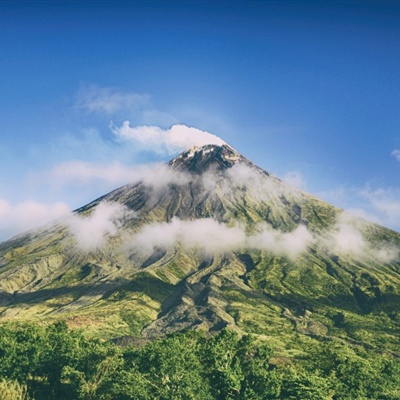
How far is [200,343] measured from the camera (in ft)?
430

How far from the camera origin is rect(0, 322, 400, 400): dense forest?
294 ft

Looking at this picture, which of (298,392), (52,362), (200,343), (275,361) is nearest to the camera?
(298,392)

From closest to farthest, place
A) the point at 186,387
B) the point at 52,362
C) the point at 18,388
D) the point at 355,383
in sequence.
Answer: the point at 186,387 → the point at 18,388 → the point at 355,383 → the point at 52,362

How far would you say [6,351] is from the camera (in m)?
113

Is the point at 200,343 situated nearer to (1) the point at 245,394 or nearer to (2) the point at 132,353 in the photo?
(2) the point at 132,353

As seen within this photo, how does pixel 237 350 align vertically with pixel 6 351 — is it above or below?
above

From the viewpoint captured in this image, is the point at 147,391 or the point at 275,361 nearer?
the point at 147,391

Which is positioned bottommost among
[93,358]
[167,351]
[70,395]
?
[70,395]

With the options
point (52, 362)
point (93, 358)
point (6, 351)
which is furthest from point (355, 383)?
point (6, 351)

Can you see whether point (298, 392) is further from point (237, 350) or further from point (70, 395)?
point (70, 395)

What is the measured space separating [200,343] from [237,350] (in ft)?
47.5

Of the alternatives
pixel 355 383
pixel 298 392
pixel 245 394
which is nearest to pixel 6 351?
pixel 245 394

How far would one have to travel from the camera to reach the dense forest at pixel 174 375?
89.7 metres

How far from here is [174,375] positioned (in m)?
93.6
